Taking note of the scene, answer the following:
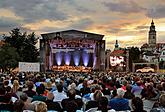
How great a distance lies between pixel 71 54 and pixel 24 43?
31.2 m

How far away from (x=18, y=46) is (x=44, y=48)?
88.5 ft

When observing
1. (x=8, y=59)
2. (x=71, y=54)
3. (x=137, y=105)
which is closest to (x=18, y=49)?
(x=8, y=59)

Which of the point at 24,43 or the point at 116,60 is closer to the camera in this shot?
the point at 116,60

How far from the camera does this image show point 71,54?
250ft

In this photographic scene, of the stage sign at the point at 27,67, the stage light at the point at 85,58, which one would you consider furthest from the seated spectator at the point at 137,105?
the stage light at the point at 85,58

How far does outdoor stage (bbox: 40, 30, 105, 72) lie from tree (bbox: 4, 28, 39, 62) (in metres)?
19.8

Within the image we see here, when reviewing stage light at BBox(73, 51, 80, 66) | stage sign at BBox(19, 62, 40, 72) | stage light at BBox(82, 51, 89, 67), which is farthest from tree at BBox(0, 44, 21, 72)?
stage sign at BBox(19, 62, 40, 72)

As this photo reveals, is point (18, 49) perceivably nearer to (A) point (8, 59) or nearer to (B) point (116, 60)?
(A) point (8, 59)

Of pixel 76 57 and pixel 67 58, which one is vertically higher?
pixel 76 57

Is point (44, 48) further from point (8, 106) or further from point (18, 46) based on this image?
point (8, 106)

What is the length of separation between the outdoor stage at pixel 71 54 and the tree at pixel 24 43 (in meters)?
19.8

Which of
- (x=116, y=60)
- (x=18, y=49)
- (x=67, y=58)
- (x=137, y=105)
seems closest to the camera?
(x=137, y=105)

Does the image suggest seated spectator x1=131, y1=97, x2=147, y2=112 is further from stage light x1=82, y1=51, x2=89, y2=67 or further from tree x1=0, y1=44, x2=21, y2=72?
tree x1=0, y1=44, x2=21, y2=72

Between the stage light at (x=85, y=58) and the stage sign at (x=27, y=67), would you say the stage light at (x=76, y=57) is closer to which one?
the stage light at (x=85, y=58)
